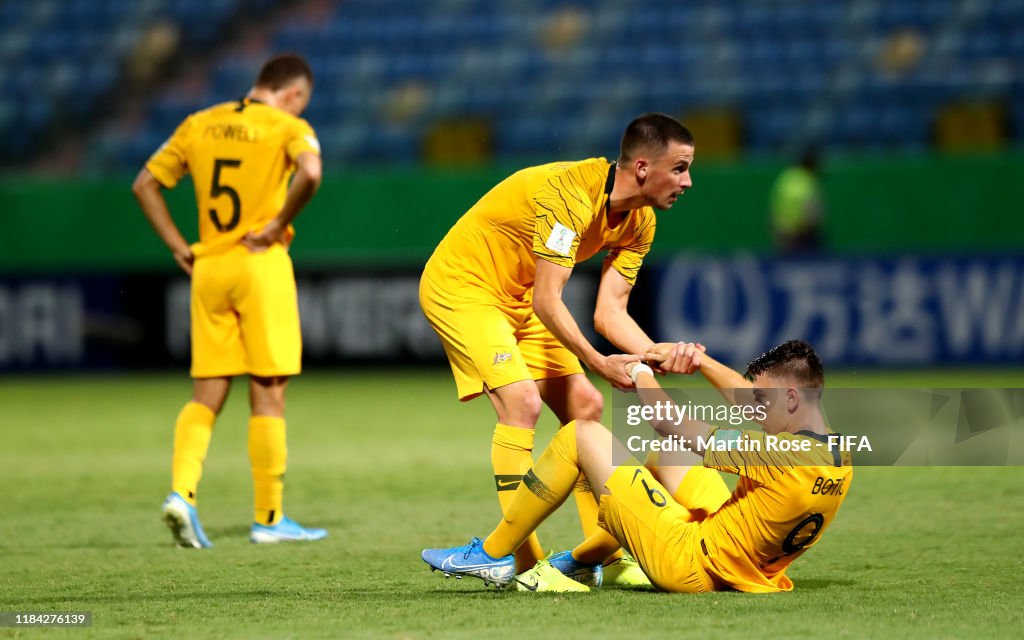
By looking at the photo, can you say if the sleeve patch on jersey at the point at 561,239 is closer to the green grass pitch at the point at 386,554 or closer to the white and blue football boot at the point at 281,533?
the green grass pitch at the point at 386,554

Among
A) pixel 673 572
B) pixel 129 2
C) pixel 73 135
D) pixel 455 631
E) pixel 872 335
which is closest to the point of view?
pixel 455 631

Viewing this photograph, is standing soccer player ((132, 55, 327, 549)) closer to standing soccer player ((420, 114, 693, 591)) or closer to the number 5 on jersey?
the number 5 on jersey

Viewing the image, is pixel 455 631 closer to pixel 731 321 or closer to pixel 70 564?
pixel 70 564

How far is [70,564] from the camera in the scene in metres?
5.41

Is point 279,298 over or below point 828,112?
below

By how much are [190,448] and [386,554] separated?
1.07 m

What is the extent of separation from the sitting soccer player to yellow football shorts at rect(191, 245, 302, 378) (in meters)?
1.83

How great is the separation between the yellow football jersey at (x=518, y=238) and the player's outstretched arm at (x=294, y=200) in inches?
41.5

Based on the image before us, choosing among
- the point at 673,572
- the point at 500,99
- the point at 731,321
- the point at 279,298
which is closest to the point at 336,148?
the point at 500,99

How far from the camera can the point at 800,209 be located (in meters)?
13.0

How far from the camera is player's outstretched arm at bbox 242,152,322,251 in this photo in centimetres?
621

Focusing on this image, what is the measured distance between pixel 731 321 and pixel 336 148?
5445mm

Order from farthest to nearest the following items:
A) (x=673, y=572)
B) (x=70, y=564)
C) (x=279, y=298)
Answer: (x=279, y=298) → (x=70, y=564) → (x=673, y=572)

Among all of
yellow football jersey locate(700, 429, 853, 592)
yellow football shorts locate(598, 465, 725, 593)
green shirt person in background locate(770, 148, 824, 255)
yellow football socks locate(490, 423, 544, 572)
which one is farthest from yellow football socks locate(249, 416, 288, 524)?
green shirt person in background locate(770, 148, 824, 255)
